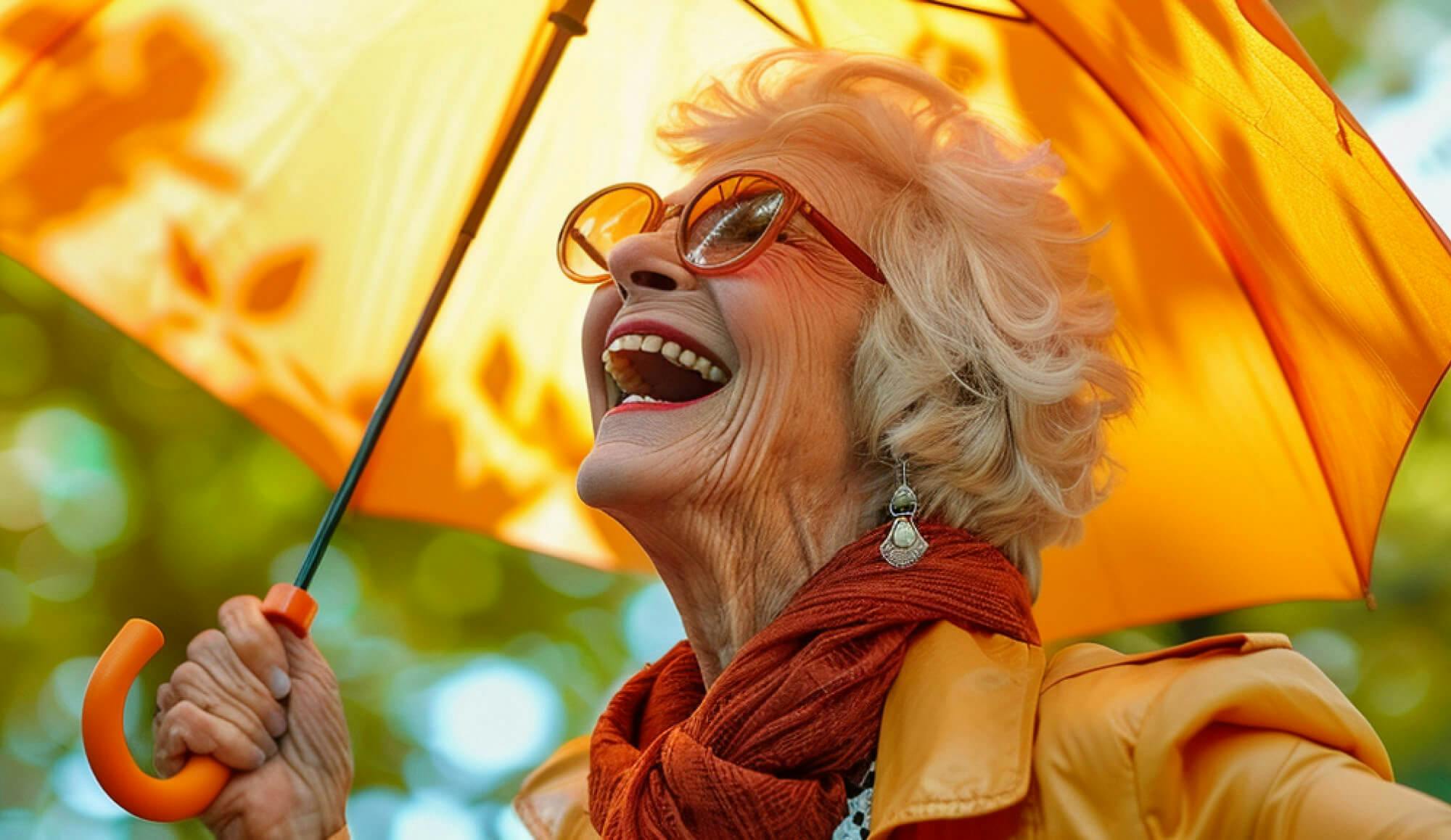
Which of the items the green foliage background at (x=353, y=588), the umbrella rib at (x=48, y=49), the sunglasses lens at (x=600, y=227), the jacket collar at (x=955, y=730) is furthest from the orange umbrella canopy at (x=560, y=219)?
the green foliage background at (x=353, y=588)

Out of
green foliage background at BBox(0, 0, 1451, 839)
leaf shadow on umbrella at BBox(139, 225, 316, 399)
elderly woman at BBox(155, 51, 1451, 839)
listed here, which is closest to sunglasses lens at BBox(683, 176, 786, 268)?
elderly woman at BBox(155, 51, 1451, 839)

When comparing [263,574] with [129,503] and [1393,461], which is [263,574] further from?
[1393,461]

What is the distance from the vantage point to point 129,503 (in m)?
5.67

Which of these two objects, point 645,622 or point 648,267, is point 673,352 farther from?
point 645,622

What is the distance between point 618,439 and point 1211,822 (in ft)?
3.47

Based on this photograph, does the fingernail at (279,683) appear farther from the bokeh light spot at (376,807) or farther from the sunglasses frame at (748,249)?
the bokeh light spot at (376,807)

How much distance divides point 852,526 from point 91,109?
64.3 inches

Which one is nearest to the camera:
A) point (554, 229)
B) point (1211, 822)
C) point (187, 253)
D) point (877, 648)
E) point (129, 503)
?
point (1211, 822)

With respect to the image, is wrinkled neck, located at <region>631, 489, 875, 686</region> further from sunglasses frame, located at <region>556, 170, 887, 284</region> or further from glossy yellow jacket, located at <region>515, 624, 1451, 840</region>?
sunglasses frame, located at <region>556, 170, 887, 284</region>

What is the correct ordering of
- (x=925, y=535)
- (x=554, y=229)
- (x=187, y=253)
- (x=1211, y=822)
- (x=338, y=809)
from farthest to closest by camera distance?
(x=554, y=229), (x=187, y=253), (x=338, y=809), (x=925, y=535), (x=1211, y=822)

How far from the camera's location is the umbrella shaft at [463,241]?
8.75ft

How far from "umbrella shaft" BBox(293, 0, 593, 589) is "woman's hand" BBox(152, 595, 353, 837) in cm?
17

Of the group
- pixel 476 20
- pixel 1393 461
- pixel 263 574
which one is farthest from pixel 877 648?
pixel 263 574

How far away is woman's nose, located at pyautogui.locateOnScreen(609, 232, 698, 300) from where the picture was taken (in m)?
2.42
